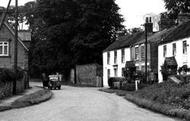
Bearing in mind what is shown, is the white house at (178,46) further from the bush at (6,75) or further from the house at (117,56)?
the bush at (6,75)

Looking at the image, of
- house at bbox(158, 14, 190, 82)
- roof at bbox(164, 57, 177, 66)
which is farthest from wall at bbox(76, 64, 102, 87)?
roof at bbox(164, 57, 177, 66)

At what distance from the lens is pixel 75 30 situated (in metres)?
68.8

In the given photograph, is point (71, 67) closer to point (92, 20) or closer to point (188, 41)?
point (92, 20)

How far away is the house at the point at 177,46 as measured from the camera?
4306cm

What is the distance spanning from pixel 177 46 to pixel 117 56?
59.8 feet

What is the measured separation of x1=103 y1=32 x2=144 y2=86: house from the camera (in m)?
59.2

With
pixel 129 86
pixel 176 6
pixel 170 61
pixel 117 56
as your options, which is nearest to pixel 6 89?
pixel 129 86

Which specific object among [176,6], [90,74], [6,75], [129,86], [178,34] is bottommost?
[129,86]

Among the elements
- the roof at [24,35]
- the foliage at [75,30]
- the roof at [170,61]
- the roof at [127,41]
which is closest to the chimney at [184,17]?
the roof at [127,41]

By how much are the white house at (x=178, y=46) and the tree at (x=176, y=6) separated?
609 inches

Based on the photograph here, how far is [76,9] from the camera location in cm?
6950

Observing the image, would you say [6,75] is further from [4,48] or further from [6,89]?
[4,48]

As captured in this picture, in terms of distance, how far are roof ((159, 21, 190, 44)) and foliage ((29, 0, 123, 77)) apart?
18415 mm

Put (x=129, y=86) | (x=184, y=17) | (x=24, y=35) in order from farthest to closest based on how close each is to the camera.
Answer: (x=24, y=35), (x=184, y=17), (x=129, y=86)
